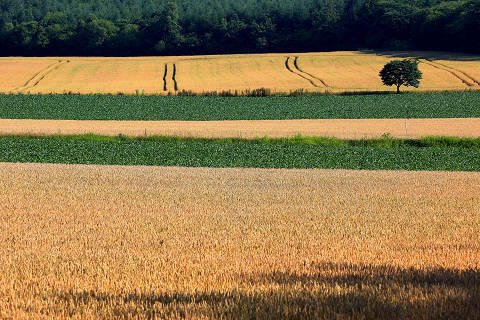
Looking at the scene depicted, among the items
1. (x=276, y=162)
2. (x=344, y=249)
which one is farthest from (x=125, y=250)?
(x=276, y=162)

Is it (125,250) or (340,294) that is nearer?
(340,294)

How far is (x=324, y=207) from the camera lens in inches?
726

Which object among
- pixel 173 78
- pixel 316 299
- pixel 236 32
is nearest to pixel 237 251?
pixel 316 299

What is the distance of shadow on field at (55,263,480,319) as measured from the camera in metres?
7.79

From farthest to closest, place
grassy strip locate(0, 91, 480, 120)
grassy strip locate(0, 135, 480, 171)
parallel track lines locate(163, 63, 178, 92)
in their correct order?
parallel track lines locate(163, 63, 178, 92) < grassy strip locate(0, 91, 480, 120) < grassy strip locate(0, 135, 480, 171)

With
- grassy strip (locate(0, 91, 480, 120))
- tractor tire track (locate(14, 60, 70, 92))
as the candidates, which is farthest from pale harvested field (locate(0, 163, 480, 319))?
tractor tire track (locate(14, 60, 70, 92))

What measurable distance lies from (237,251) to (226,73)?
84552 mm

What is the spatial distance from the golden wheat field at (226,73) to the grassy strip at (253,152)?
3746cm

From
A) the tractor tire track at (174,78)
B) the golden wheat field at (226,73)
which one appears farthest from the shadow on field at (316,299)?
the tractor tire track at (174,78)

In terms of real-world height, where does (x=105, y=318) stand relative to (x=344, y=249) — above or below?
above

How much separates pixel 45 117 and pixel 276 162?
3304 cm

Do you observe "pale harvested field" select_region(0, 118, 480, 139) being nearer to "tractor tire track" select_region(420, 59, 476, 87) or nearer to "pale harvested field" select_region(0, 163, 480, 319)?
"pale harvested field" select_region(0, 163, 480, 319)

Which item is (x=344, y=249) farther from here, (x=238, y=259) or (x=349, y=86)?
(x=349, y=86)

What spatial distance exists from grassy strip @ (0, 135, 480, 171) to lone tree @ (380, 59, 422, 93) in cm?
3890
